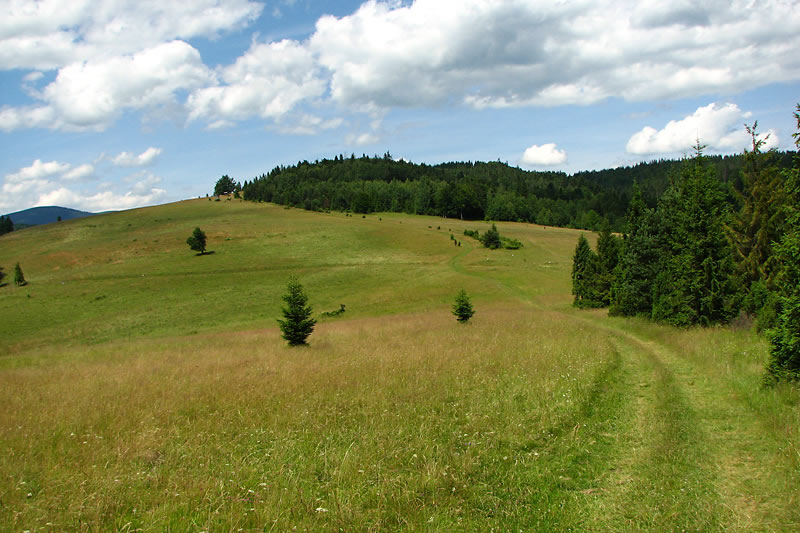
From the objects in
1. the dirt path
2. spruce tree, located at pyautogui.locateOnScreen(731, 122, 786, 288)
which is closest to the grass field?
the dirt path

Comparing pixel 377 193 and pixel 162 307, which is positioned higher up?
pixel 377 193

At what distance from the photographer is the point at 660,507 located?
5812 millimetres

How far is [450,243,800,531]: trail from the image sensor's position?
5.57 meters

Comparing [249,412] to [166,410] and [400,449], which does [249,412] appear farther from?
[400,449]

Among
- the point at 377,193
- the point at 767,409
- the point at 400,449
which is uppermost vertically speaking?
the point at 377,193

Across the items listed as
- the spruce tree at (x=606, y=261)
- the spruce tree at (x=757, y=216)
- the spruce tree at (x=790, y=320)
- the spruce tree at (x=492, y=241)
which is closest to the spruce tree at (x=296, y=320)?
the spruce tree at (x=790, y=320)

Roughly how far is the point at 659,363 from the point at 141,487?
15.3m

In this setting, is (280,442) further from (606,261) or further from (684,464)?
(606,261)

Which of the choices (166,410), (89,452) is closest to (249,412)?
(166,410)

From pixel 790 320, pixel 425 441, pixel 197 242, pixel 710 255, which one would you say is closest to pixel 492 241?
pixel 197 242

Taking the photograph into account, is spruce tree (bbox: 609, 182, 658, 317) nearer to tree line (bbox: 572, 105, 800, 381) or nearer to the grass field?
tree line (bbox: 572, 105, 800, 381)

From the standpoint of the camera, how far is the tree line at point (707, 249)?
21.0 meters

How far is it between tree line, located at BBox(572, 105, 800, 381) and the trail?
14.3 ft

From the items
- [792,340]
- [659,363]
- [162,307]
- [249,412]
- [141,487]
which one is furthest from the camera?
[162,307]
